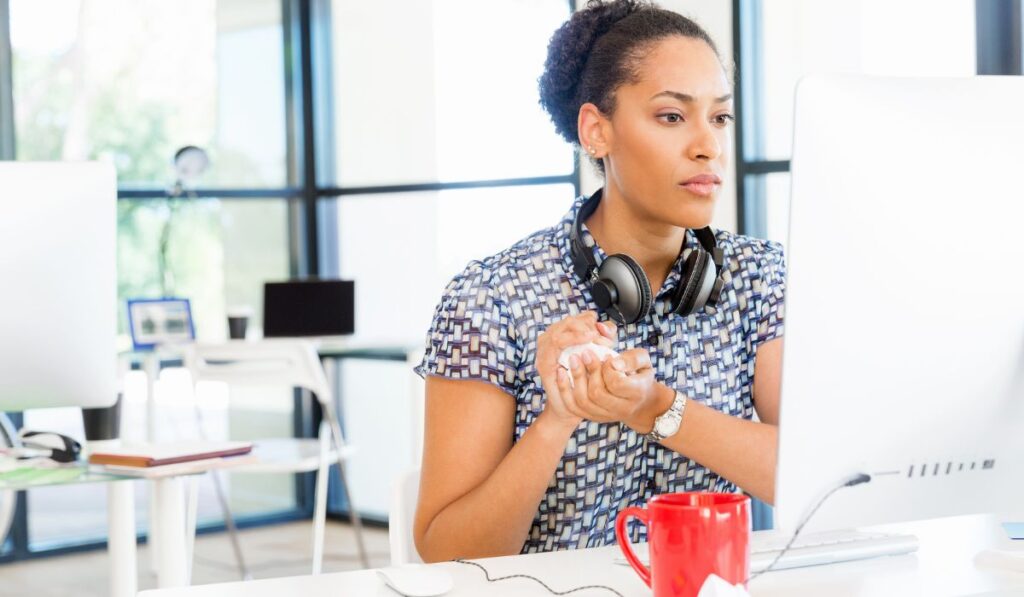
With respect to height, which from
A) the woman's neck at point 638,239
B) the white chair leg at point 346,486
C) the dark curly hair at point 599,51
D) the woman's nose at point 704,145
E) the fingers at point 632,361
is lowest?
the white chair leg at point 346,486

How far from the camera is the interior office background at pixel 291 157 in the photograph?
473cm

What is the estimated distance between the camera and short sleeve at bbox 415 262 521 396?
64.6 inches

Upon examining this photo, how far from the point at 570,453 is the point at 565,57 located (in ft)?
1.88

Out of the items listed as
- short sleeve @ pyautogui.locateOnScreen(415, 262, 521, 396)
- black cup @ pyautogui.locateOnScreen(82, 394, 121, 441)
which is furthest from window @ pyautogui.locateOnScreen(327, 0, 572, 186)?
short sleeve @ pyautogui.locateOnScreen(415, 262, 521, 396)

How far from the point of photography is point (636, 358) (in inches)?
53.4

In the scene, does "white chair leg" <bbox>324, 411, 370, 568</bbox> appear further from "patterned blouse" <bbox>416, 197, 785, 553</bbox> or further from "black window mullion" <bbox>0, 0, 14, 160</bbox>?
"patterned blouse" <bbox>416, 197, 785, 553</bbox>

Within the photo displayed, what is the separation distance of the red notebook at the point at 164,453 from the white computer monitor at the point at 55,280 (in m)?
0.30

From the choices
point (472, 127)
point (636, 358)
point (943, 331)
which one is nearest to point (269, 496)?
point (472, 127)

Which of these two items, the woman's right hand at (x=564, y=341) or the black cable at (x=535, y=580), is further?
the woman's right hand at (x=564, y=341)

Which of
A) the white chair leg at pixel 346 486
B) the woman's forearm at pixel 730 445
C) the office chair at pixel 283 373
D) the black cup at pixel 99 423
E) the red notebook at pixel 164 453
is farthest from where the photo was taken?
the white chair leg at pixel 346 486

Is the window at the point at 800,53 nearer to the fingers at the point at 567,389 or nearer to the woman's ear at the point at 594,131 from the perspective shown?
the woman's ear at the point at 594,131

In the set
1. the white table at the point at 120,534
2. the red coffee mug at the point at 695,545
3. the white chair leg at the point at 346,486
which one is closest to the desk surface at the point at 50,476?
the white table at the point at 120,534

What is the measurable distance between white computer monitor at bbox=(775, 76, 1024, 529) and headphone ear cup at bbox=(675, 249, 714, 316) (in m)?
0.64

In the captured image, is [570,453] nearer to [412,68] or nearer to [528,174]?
[528,174]
